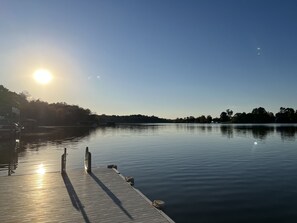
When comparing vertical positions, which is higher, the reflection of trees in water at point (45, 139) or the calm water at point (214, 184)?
the reflection of trees in water at point (45, 139)

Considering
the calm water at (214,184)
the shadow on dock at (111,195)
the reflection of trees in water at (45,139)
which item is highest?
the reflection of trees in water at (45,139)

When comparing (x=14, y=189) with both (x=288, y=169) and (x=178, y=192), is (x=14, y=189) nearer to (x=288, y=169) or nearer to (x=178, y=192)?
(x=178, y=192)

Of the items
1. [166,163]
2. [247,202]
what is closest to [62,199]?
[247,202]

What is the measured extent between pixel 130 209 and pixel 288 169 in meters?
26.8

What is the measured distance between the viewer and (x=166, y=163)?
38.6 meters

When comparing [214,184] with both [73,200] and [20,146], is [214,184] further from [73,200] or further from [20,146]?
[20,146]

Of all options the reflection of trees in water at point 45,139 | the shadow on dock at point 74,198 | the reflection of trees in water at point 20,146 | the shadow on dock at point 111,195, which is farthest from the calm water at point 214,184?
Result: the reflection of trees in water at point 45,139

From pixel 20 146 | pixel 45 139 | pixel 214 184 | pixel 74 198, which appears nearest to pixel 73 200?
pixel 74 198

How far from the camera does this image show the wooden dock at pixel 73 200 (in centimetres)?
1355

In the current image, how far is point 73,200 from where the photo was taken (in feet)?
54.1

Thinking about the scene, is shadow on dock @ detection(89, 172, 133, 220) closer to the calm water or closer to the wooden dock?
the wooden dock

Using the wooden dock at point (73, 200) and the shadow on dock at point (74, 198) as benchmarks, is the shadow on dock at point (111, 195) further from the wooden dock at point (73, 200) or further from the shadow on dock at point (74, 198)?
the shadow on dock at point (74, 198)

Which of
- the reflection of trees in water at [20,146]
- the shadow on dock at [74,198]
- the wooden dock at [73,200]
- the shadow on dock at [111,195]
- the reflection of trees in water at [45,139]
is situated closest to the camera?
the wooden dock at [73,200]

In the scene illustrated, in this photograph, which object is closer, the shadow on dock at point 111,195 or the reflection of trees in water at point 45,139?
the shadow on dock at point 111,195
